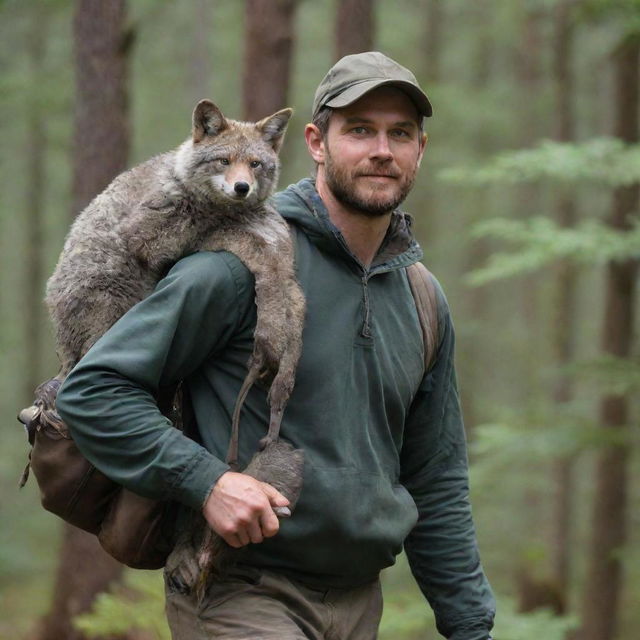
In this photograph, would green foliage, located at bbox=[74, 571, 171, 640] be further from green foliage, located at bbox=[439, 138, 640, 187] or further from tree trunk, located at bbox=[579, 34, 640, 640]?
tree trunk, located at bbox=[579, 34, 640, 640]

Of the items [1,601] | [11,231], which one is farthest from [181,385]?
[11,231]

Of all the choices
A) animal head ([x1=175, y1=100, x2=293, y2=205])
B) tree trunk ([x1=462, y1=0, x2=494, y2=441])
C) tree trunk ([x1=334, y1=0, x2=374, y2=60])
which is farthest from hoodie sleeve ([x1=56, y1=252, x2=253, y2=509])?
tree trunk ([x1=462, y1=0, x2=494, y2=441])

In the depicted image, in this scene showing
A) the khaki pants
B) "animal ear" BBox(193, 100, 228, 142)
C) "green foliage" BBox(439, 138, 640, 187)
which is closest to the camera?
the khaki pants

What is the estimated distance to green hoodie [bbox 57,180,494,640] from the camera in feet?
10.1

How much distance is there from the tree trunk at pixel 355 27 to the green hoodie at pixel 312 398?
631 cm

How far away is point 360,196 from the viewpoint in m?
3.66

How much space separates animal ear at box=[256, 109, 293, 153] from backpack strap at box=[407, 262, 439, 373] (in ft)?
3.27

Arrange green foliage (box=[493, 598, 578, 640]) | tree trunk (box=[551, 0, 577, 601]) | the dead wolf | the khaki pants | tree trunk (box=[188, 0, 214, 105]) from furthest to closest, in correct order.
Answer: tree trunk (box=[188, 0, 214, 105]), tree trunk (box=[551, 0, 577, 601]), green foliage (box=[493, 598, 578, 640]), the dead wolf, the khaki pants

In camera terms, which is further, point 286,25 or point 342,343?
point 286,25

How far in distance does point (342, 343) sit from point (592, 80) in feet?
66.0

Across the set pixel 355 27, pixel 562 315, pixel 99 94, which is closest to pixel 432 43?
pixel 562 315

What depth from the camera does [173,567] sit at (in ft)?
10.9

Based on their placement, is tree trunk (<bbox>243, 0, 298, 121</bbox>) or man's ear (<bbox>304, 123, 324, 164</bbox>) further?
tree trunk (<bbox>243, 0, 298, 121</bbox>)

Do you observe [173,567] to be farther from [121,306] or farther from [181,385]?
[121,306]
